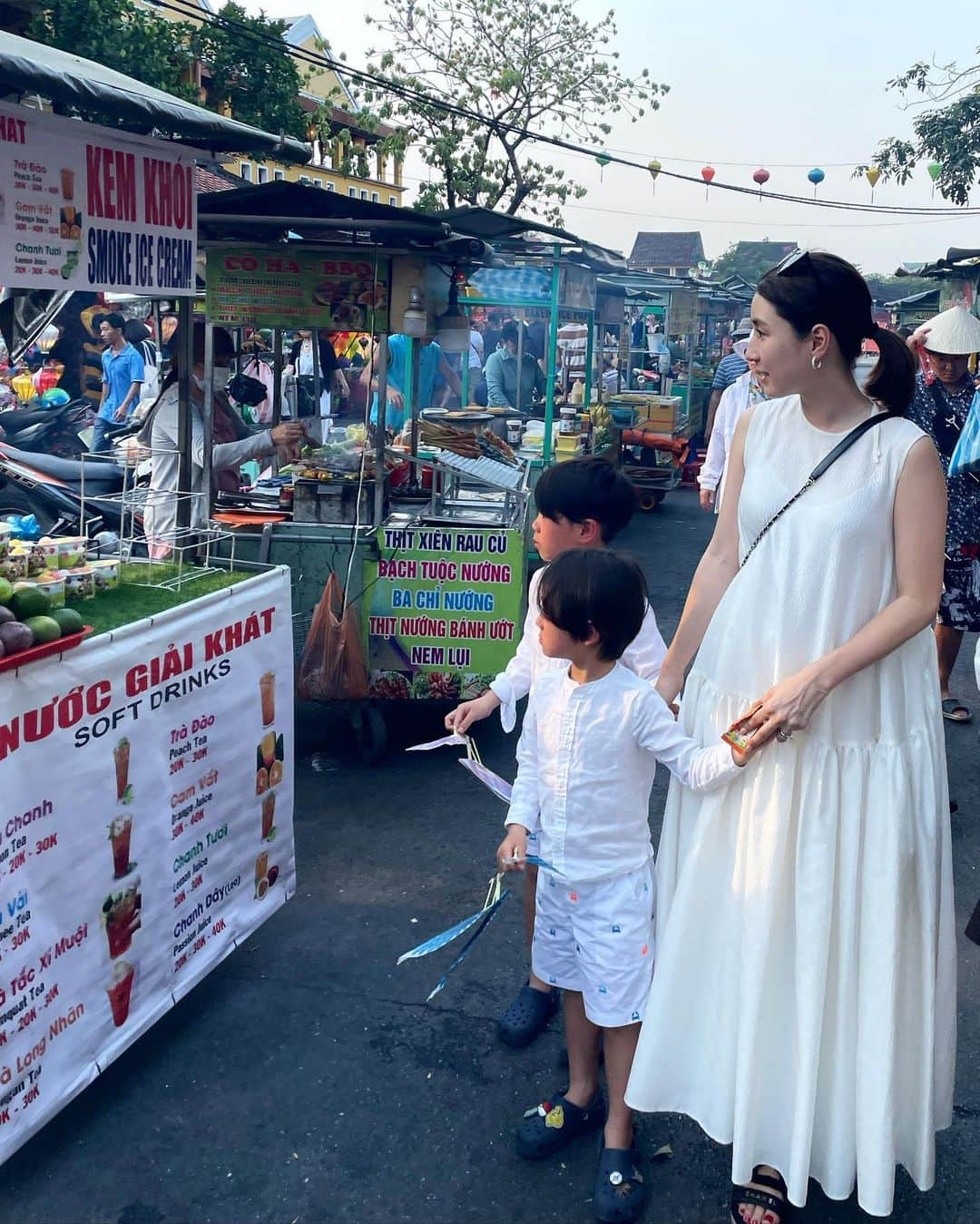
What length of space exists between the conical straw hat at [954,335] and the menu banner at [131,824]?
3296mm

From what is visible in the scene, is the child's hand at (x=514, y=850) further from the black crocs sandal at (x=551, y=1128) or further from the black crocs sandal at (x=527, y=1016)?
the black crocs sandal at (x=527, y=1016)

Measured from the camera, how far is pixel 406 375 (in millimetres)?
10789

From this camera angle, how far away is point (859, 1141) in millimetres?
2193

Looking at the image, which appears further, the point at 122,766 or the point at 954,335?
the point at 954,335

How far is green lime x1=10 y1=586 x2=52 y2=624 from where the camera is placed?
8.34 ft

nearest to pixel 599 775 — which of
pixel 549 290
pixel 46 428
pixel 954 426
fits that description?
pixel 954 426

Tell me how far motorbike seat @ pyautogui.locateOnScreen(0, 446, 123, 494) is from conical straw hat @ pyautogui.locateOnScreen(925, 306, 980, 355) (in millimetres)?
6478

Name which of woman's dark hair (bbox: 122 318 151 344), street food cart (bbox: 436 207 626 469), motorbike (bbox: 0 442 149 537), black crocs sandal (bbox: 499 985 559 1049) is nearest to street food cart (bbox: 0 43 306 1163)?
Result: black crocs sandal (bbox: 499 985 559 1049)

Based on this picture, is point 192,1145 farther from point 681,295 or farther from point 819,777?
point 681,295

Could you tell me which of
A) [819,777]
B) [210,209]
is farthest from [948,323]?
[819,777]

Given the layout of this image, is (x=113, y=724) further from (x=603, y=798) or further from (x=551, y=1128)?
(x=551, y=1128)

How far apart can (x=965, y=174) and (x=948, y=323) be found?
1382 centimetres

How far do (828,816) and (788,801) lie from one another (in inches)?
3.1

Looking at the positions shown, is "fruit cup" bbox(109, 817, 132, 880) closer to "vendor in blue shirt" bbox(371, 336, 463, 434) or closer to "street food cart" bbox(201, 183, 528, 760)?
"street food cart" bbox(201, 183, 528, 760)
